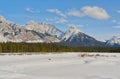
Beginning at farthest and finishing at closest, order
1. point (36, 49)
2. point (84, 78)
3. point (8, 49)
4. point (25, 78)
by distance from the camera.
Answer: point (36, 49)
point (8, 49)
point (84, 78)
point (25, 78)

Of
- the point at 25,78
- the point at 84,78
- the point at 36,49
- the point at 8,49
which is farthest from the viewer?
the point at 36,49

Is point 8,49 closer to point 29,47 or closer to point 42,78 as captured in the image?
point 29,47

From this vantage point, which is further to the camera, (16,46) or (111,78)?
(16,46)

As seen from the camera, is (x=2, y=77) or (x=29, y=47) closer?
(x=2, y=77)

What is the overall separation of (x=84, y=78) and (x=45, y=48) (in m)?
172

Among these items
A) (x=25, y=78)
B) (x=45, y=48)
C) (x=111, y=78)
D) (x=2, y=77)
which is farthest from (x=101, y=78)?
(x=45, y=48)

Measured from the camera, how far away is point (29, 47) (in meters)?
188

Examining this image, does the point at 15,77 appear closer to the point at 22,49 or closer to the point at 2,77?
the point at 2,77

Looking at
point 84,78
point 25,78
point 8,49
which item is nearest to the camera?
point 25,78

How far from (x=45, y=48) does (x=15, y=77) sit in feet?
567

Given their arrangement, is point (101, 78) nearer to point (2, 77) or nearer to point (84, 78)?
point (84, 78)

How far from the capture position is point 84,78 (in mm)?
21391

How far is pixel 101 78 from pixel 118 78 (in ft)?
4.17

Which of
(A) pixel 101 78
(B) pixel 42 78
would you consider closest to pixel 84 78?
(A) pixel 101 78
